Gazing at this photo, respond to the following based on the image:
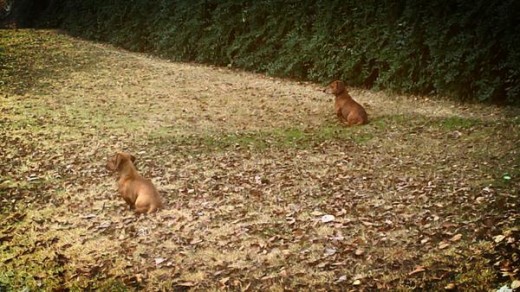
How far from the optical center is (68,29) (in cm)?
2289

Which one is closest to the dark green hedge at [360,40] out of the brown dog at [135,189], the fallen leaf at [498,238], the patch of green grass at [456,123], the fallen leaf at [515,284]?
the patch of green grass at [456,123]

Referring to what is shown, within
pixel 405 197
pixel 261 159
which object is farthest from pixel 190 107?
pixel 405 197

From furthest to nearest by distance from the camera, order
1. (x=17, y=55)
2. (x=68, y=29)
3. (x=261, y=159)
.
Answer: (x=68, y=29)
(x=17, y=55)
(x=261, y=159)

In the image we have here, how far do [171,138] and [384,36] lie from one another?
543cm

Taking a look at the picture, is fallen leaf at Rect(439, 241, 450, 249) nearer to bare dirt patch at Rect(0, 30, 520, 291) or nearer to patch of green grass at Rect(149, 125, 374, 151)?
bare dirt patch at Rect(0, 30, 520, 291)

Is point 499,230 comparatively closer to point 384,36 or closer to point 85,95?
point 384,36

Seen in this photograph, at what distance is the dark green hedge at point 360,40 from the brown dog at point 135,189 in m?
6.72

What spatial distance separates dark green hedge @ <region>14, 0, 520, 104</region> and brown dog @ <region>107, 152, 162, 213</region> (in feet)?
22.1

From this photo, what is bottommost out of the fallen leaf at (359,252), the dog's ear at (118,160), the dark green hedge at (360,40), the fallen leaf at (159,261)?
the fallen leaf at (159,261)

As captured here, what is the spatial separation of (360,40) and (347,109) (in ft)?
10.6

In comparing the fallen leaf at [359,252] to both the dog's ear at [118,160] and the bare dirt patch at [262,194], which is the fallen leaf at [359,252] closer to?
the bare dirt patch at [262,194]

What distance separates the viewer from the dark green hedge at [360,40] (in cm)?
994

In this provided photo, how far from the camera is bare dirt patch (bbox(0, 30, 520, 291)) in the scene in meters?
5.02

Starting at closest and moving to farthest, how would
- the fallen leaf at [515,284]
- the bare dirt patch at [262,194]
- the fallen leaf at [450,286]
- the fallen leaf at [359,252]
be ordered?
the fallen leaf at [515,284], the fallen leaf at [450,286], the bare dirt patch at [262,194], the fallen leaf at [359,252]
